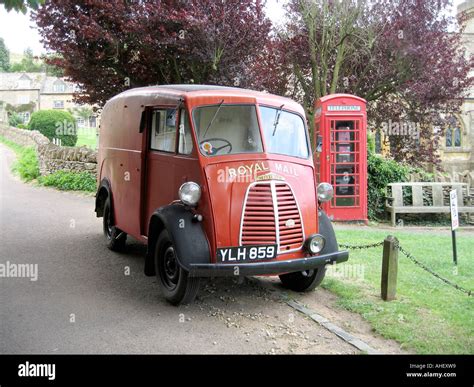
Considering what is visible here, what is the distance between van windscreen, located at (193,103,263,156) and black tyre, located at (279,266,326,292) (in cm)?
164

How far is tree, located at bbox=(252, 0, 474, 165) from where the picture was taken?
48.1 ft

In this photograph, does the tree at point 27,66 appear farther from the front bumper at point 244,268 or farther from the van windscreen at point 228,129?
the front bumper at point 244,268

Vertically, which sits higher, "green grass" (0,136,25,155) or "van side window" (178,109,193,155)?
"green grass" (0,136,25,155)

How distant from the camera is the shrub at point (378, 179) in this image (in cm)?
1294

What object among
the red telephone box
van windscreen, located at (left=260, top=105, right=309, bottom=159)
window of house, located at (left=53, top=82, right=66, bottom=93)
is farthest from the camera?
window of house, located at (left=53, top=82, right=66, bottom=93)

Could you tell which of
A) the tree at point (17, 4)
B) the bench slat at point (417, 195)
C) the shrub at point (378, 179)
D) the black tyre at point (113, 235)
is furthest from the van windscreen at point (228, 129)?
the bench slat at point (417, 195)

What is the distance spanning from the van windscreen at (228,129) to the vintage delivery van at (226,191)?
0.01m

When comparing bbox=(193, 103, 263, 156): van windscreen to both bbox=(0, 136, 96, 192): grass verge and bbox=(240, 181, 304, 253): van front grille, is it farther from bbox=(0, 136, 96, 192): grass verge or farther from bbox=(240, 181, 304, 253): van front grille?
bbox=(0, 136, 96, 192): grass verge

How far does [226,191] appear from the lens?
5473 mm

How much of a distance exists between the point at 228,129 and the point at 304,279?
6.73 feet

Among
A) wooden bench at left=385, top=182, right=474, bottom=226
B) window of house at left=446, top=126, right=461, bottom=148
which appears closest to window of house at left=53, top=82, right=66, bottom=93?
window of house at left=446, top=126, right=461, bottom=148
